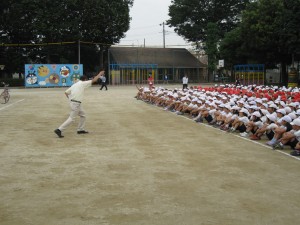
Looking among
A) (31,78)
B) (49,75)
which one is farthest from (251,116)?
(31,78)

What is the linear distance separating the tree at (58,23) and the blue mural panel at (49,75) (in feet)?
14.8

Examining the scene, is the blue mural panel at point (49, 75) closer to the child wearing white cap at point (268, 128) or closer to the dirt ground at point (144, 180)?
the dirt ground at point (144, 180)

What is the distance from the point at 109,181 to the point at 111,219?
5.47 ft

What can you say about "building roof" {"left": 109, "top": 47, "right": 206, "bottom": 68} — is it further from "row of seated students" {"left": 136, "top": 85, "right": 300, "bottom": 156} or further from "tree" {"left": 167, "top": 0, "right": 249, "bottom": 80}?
"row of seated students" {"left": 136, "top": 85, "right": 300, "bottom": 156}

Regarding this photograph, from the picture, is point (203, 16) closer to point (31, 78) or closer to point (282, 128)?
point (31, 78)

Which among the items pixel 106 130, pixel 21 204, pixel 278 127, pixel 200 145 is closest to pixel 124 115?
pixel 106 130

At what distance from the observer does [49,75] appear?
145ft

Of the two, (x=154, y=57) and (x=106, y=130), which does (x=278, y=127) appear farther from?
(x=154, y=57)

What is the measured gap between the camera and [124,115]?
16484 mm

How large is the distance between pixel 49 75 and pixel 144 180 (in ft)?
130

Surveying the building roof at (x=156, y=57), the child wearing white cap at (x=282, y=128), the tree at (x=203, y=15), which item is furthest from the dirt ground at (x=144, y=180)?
the tree at (x=203, y=15)

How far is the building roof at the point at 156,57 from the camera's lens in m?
56.3

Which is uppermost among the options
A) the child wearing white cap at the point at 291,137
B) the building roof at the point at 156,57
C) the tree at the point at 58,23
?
the tree at the point at 58,23

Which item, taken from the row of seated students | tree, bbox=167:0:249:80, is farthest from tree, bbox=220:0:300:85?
the row of seated students
